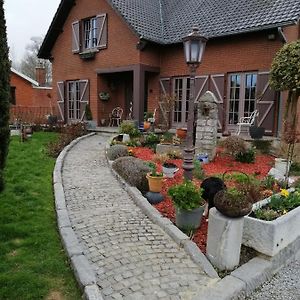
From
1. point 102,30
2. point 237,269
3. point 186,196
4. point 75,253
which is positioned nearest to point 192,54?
point 186,196

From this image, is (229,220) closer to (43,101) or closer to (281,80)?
(281,80)

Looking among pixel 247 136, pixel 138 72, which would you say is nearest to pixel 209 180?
pixel 247 136

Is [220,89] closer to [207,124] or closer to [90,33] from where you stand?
[207,124]

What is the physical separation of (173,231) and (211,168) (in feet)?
12.4

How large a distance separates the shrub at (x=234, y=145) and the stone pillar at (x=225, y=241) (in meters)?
4.85

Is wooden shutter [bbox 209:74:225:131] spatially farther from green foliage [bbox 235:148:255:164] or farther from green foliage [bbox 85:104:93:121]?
green foliage [bbox 85:104:93:121]

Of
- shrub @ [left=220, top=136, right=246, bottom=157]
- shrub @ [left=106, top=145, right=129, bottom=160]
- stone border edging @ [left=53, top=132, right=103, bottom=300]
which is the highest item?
shrub @ [left=220, top=136, right=246, bottom=157]

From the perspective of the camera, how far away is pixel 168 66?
13.0m

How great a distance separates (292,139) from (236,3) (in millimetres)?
8163

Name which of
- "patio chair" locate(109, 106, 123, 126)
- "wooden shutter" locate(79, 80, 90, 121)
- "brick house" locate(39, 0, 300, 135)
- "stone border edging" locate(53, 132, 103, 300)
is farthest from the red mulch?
"wooden shutter" locate(79, 80, 90, 121)

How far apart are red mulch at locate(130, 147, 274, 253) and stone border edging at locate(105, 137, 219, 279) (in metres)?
0.21

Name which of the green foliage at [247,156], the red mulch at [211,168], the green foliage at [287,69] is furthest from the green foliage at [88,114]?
the green foliage at [287,69]

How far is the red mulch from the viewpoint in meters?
4.95

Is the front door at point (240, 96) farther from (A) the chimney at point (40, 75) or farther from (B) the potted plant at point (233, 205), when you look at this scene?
(A) the chimney at point (40, 75)
